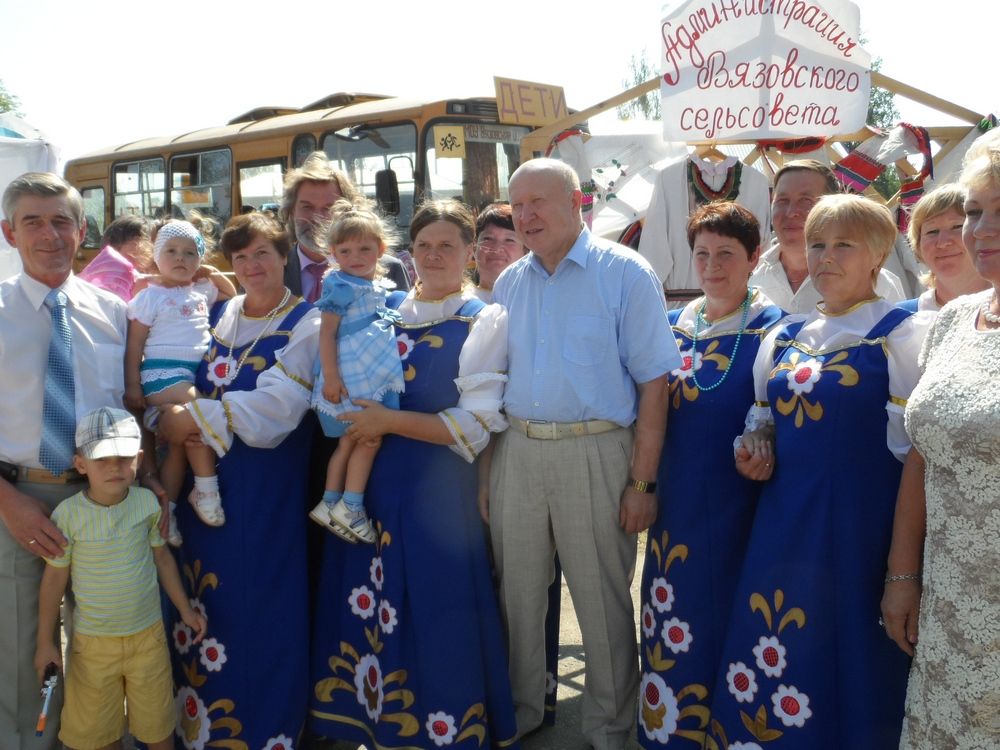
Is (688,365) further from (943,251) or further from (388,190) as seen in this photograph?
(388,190)

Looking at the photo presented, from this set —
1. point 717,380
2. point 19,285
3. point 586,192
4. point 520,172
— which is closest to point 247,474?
point 19,285

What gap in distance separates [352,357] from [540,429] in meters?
0.67

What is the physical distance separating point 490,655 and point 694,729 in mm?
705

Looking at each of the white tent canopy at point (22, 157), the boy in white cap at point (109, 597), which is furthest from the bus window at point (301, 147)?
the boy in white cap at point (109, 597)

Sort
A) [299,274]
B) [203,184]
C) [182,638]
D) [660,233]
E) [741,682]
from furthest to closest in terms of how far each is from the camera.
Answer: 1. [203,184]
2. [660,233]
3. [299,274]
4. [182,638]
5. [741,682]

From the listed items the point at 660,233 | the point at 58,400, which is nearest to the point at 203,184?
the point at 660,233

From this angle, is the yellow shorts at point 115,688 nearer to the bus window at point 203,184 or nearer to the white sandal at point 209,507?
the white sandal at point 209,507

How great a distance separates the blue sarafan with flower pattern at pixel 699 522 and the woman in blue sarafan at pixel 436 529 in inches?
22.0

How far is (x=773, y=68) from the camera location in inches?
185

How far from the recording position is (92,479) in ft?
8.88

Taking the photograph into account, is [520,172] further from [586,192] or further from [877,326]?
[586,192]

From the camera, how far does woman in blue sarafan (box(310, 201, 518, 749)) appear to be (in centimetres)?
283

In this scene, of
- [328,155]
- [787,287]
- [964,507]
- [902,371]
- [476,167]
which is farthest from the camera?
[328,155]

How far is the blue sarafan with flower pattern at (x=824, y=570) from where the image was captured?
231 cm
